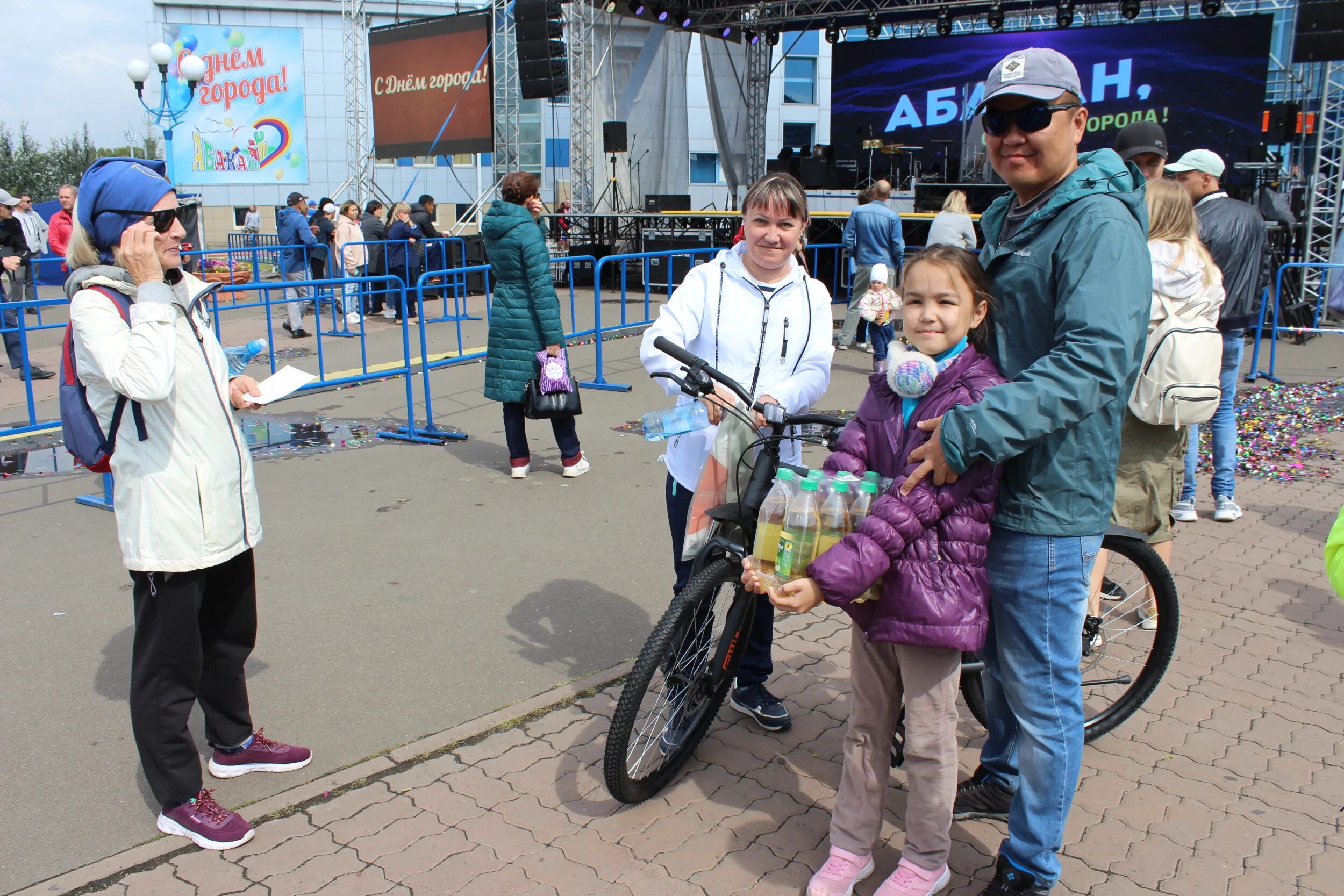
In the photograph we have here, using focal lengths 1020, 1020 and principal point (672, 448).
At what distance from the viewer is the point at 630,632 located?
14.9 ft

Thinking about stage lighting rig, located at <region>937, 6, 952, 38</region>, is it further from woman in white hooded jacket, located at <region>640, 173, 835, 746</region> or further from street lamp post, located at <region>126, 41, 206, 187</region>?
woman in white hooded jacket, located at <region>640, 173, 835, 746</region>

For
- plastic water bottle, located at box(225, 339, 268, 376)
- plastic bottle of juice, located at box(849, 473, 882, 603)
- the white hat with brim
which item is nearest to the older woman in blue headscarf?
plastic water bottle, located at box(225, 339, 268, 376)

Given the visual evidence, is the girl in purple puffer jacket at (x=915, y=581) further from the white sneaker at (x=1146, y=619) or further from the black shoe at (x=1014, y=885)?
the white sneaker at (x=1146, y=619)

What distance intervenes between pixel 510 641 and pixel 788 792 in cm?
159

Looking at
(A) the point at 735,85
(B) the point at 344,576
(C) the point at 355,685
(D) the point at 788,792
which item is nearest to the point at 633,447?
(B) the point at 344,576

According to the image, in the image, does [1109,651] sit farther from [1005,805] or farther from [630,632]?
[630,632]

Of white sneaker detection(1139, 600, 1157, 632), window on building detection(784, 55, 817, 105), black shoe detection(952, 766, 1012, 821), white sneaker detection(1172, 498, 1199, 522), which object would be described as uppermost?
window on building detection(784, 55, 817, 105)

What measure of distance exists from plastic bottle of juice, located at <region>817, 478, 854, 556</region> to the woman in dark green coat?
14.3 feet

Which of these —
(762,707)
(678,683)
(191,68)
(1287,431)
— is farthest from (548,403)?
(191,68)

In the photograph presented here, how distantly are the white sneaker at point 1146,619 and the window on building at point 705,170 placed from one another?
40.1 metres

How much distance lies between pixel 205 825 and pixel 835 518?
81.0 inches

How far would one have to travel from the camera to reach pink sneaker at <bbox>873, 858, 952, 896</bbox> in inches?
106

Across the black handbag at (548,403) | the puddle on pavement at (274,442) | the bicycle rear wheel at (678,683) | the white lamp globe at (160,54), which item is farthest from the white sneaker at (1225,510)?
the white lamp globe at (160,54)

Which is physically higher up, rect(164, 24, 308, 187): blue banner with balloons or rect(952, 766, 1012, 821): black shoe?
rect(164, 24, 308, 187): blue banner with balloons
